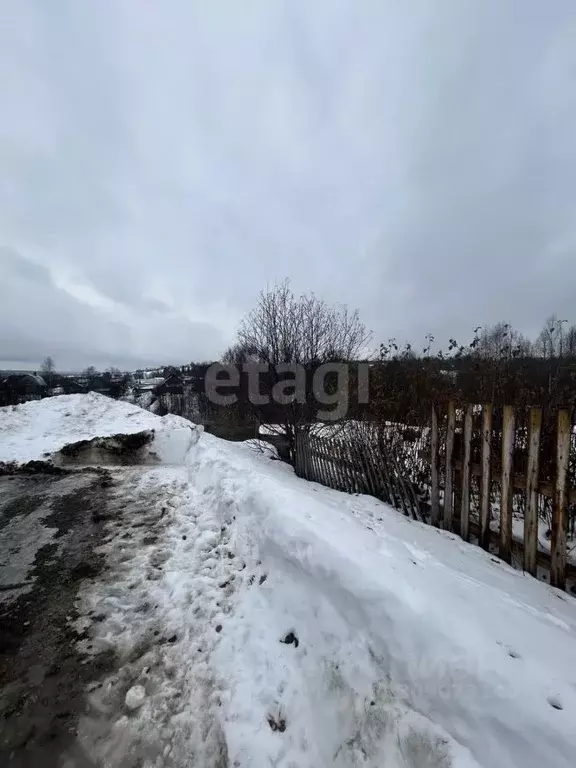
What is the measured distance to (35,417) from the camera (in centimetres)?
1180

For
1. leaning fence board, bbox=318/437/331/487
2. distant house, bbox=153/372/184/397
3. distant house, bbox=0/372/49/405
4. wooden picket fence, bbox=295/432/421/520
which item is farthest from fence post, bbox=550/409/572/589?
distant house, bbox=0/372/49/405

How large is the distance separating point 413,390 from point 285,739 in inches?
233

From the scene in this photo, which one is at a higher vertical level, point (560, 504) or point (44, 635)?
point (560, 504)

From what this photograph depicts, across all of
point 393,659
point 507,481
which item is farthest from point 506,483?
point 393,659

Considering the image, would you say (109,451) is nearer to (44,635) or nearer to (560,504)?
(44,635)

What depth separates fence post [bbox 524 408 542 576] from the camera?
316 centimetres

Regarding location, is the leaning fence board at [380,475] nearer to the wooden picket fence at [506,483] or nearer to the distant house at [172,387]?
the wooden picket fence at [506,483]

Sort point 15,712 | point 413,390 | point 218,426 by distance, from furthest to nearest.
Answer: point 218,426 → point 413,390 → point 15,712

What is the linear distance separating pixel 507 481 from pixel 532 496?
0.94 feet

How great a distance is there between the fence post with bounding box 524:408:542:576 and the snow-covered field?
25 centimetres

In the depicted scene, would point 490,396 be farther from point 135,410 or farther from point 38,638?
point 135,410

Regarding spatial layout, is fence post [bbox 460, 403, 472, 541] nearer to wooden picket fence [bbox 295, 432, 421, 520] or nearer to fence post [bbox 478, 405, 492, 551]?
fence post [bbox 478, 405, 492, 551]

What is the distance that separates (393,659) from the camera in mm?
2121

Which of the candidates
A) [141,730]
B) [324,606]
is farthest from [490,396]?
[141,730]
